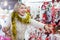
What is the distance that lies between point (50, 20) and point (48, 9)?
0.07 meters

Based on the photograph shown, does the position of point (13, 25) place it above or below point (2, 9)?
below

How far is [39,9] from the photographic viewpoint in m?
0.94

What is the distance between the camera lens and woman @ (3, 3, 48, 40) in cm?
96

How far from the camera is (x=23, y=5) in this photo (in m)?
0.96

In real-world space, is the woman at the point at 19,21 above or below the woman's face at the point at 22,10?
below

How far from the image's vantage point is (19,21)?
3.18 ft

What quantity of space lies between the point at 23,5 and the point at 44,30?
0.22m

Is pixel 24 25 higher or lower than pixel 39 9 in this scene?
lower

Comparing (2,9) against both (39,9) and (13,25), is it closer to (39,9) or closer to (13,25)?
(13,25)

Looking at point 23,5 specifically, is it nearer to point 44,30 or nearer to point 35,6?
point 35,6

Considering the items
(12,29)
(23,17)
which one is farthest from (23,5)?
(12,29)

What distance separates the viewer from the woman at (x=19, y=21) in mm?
958

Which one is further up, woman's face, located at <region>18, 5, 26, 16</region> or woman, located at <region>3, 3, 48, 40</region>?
woman's face, located at <region>18, 5, 26, 16</region>

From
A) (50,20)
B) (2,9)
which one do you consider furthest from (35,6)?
(2,9)
